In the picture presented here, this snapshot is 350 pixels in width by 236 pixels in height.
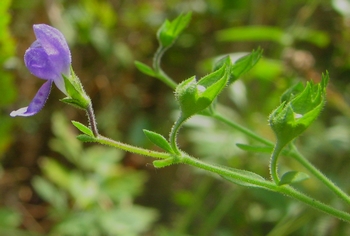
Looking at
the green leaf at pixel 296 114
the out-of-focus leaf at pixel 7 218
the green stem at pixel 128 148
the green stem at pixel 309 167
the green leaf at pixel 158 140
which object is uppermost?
the green leaf at pixel 296 114

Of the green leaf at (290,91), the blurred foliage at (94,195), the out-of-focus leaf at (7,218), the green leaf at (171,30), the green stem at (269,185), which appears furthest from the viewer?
the blurred foliage at (94,195)

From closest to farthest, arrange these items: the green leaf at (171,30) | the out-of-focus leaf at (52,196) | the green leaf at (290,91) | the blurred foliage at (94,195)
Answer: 1. the green leaf at (290,91)
2. the green leaf at (171,30)
3. the blurred foliage at (94,195)
4. the out-of-focus leaf at (52,196)

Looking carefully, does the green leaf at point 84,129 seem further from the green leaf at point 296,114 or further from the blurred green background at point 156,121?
the blurred green background at point 156,121

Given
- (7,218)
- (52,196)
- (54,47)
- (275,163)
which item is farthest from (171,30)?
(52,196)

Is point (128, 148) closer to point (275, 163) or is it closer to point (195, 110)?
point (195, 110)

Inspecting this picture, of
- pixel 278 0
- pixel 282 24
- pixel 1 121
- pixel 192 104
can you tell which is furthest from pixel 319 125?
pixel 192 104

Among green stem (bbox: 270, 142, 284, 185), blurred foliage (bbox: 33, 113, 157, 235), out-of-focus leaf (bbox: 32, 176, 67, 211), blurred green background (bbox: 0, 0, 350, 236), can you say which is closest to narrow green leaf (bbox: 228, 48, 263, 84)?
green stem (bbox: 270, 142, 284, 185)

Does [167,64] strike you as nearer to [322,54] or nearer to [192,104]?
[322,54]

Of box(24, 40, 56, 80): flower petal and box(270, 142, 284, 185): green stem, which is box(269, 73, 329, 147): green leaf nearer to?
box(270, 142, 284, 185): green stem

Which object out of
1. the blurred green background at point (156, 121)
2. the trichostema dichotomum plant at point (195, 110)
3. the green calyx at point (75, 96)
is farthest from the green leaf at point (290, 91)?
the blurred green background at point (156, 121)
